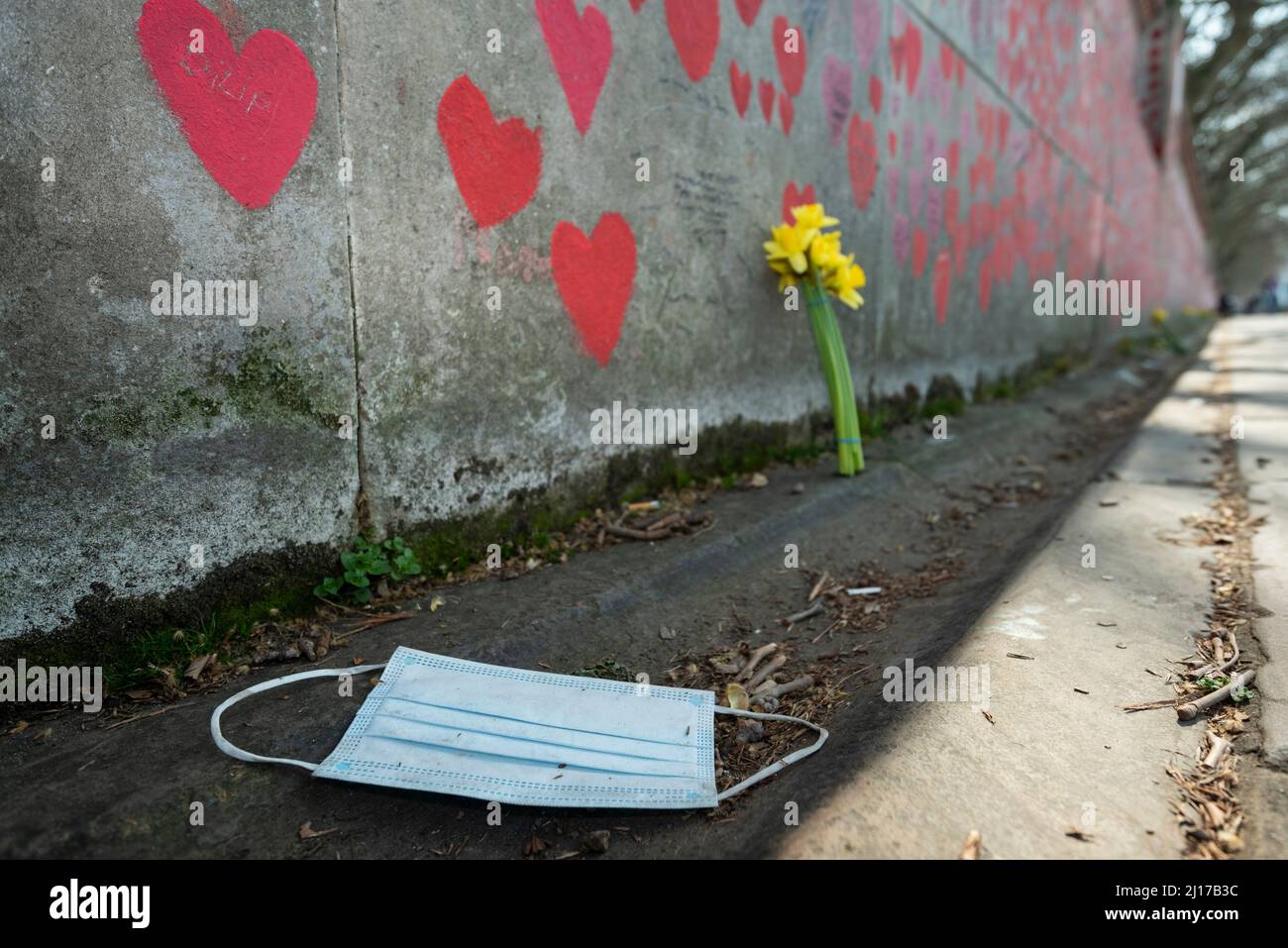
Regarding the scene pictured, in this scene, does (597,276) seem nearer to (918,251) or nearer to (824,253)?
(824,253)

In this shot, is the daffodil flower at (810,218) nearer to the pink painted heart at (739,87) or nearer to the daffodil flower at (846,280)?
the daffodil flower at (846,280)

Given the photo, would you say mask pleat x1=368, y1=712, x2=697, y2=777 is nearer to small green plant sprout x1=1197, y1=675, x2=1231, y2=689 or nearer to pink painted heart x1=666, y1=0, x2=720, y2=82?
small green plant sprout x1=1197, y1=675, x2=1231, y2=689

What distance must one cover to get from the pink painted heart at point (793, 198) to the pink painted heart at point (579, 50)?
1405 mm

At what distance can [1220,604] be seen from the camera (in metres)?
2.61

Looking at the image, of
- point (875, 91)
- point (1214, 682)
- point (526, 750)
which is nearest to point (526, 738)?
point (526, 750)

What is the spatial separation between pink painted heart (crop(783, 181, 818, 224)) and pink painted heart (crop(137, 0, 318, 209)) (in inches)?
105

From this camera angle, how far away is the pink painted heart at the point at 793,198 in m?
4.39

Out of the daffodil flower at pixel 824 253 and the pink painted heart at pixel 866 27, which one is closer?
the daffodil flower at pixel 824 253

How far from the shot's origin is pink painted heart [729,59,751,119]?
3.97 meters

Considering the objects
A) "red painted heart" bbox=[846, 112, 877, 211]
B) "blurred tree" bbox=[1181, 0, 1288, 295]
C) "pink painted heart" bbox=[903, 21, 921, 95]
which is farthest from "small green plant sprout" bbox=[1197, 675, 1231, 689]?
"blurred tree" bbox=[1181, 0, 1288, 295]

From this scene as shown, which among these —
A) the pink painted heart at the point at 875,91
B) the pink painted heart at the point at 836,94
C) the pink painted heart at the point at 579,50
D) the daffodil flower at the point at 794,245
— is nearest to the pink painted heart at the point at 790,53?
the pink painted heart at the point at 836,94

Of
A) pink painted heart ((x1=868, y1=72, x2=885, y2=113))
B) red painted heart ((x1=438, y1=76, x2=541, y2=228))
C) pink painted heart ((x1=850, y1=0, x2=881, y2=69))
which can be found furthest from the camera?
pink painted heart ((x1=868, y1=72, x2=885, y2=113))

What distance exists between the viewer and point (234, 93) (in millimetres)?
2236
